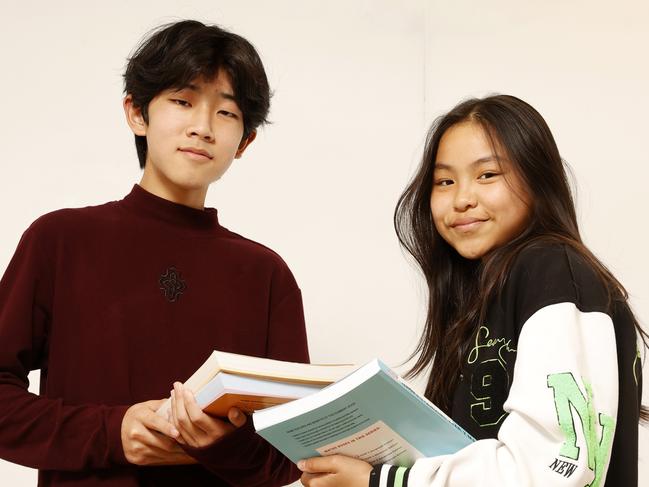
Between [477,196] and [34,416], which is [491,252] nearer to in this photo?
[477,196]

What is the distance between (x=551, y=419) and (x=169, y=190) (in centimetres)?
82

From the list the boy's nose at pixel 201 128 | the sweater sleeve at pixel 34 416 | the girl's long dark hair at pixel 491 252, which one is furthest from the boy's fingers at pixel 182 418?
the boy's nose at pixel 201 128

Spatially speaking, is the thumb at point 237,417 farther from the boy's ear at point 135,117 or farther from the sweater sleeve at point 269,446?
the boy's ear at point 135,117

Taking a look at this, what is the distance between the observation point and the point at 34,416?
4.31 feet

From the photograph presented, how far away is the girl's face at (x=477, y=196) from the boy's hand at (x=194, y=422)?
0.41 m

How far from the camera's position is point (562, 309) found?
1.07m

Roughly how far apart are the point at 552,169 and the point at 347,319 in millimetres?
1098

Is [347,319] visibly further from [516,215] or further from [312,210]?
[516,215]

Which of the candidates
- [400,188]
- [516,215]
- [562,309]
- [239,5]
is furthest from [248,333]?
[239,5]

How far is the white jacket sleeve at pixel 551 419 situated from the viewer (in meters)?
1.01

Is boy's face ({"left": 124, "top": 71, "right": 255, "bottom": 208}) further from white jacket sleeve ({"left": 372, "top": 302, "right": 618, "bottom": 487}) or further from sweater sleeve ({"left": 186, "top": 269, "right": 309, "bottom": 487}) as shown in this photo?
white jacket sleeve ({"left": 372, "top": 302, "right": 618, "bottom": 487})

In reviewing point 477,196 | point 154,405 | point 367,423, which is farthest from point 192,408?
point 477,196

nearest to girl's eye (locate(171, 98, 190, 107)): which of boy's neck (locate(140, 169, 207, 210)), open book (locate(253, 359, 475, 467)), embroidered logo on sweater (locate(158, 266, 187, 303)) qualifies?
boy's neck (locate(140, 169, 207, 210))

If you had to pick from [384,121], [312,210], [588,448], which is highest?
[384,121]
